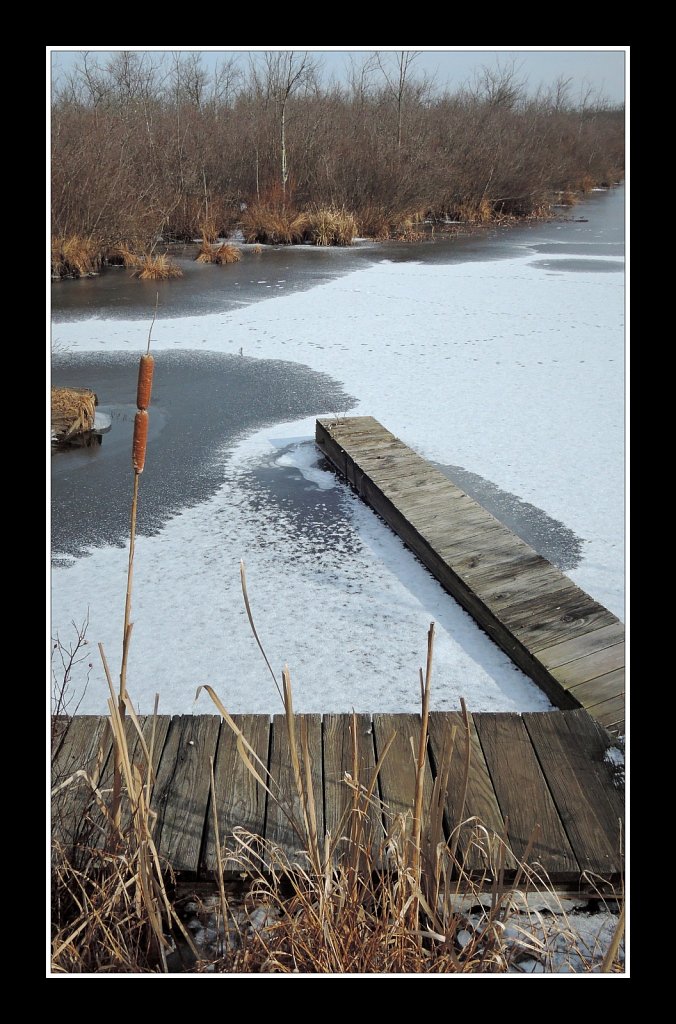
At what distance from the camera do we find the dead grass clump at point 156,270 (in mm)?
7918

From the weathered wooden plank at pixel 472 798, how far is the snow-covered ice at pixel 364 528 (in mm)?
367

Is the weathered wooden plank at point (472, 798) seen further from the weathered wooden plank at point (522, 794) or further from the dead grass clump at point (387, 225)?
the dead grass clump at point (387, 225)

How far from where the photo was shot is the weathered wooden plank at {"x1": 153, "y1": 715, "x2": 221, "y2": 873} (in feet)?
5.06

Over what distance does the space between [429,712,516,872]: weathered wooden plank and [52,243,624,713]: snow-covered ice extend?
367mm

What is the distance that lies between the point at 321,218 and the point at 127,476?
6.60 meters

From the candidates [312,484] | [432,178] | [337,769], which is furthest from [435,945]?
[432,178]

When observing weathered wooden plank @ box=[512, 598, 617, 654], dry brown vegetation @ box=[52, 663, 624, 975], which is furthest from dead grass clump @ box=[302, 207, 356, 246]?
dry brown vegetation @ box=[52, 663, 624, 975]

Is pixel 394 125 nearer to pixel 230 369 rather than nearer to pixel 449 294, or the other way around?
pixel 449 294

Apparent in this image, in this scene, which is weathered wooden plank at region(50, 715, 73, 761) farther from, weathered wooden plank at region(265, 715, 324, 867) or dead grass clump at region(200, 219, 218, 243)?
dead grass clump at region(200, 219, 218, 243)

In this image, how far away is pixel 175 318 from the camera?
659 centimetres

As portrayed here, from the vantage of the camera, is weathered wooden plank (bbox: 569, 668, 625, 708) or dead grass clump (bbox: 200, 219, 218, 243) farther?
dead grass clump (bbox: 200, 219, 218, 243)

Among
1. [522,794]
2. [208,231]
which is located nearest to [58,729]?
[522,794]

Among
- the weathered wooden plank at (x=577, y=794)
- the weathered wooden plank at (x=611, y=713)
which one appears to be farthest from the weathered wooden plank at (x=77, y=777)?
the weathered wooden plank at (x=611, y=713)

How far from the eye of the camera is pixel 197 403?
4762mm
